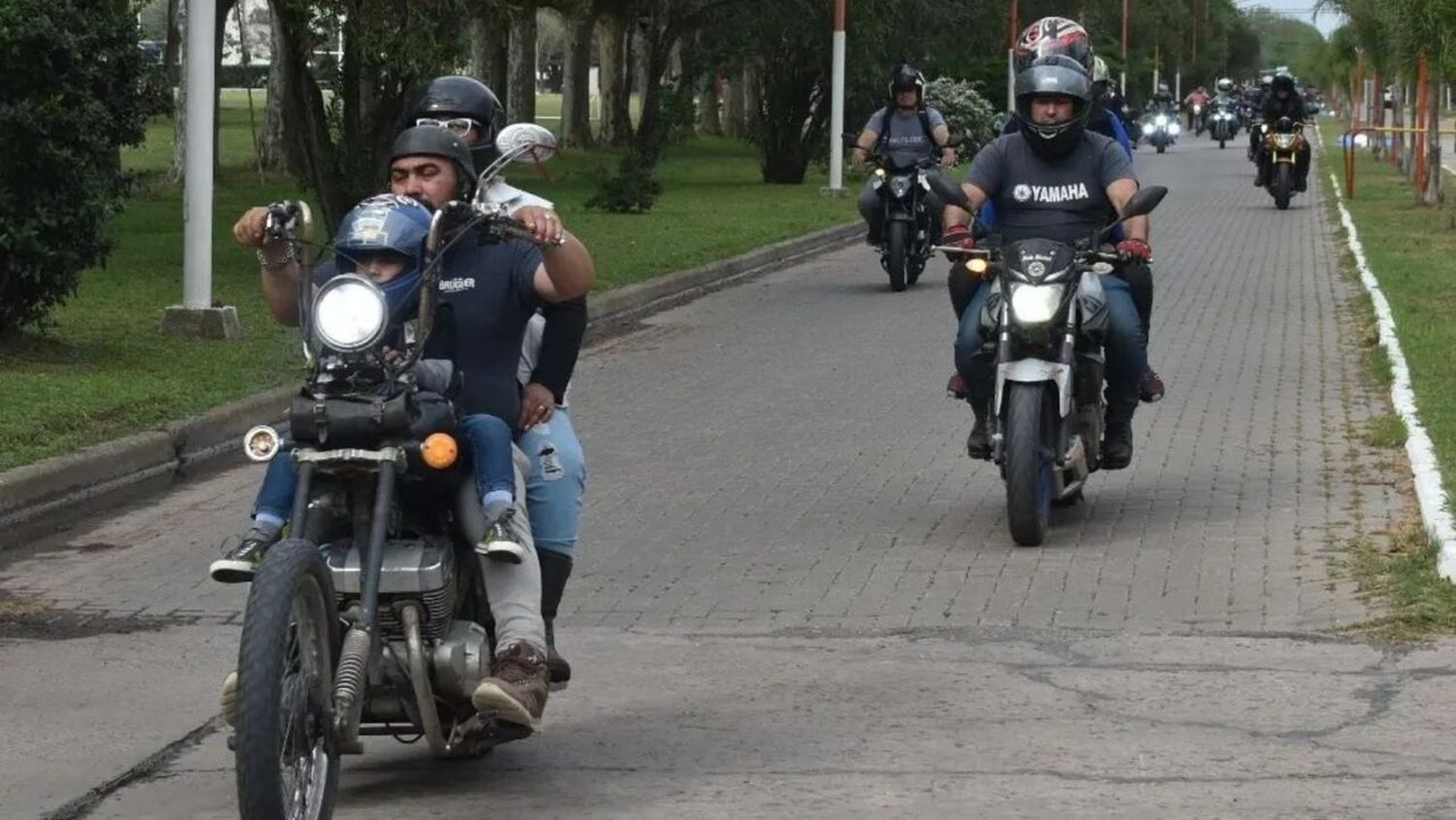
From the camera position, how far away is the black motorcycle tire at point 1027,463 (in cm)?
979

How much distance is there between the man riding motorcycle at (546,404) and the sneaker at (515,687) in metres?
0.25

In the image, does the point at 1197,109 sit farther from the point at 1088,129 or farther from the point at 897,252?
the point at 1088,129

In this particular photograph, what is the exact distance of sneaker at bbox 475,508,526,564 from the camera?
5.98 meters

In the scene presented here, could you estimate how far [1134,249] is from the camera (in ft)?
33.2

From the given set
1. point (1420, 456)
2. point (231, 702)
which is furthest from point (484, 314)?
point (1420, 456)

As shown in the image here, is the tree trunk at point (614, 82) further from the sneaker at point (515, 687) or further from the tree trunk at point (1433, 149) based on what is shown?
the sneaker at point (515, 687)

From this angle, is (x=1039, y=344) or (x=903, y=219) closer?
(x=1039, y=344)

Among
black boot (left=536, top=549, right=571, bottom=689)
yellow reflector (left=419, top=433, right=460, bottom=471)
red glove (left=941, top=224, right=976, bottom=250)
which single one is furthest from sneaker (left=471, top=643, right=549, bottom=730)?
red glove (left=941, top=224, right=976, bottom=250)

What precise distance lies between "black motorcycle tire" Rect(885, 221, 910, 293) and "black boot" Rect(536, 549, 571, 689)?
639 inches

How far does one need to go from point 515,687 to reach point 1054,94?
502 centimetres

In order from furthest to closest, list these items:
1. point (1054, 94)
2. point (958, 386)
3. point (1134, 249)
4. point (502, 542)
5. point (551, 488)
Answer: point (958, 386) → point (1054, 94) → point (1134, 249) → point (551, 488) → point (502, 542)

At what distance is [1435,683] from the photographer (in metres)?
7.51

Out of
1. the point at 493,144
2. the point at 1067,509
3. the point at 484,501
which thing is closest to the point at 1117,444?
the point at 1067,509

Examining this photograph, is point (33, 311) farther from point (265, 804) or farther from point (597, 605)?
point (265, 804)
